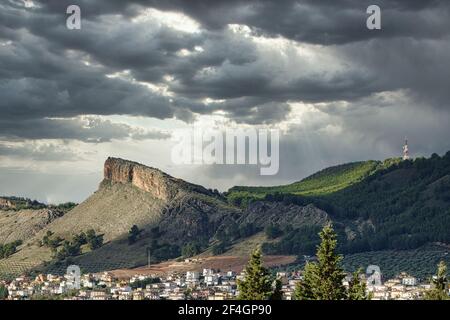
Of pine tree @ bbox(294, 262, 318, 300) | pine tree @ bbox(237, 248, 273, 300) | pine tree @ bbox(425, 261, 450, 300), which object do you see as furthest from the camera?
pine tree @ bbox(294, 262, 318, 300)

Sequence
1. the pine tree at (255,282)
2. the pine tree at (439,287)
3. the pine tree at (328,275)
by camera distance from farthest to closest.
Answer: the pine tree at (328,275) < the pine tree at (255,282) < the pine tree at (439,287)

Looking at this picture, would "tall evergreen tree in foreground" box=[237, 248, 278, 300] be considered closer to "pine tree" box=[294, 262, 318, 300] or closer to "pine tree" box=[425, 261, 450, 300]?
"pine tree" box=[294, 262, 318, 300]

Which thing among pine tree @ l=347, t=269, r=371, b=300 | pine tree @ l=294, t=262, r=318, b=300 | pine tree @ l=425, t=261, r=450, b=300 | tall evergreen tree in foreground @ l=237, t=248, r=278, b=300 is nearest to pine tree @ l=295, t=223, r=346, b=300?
pine tree @ l=294, t=262, r=318, b=300

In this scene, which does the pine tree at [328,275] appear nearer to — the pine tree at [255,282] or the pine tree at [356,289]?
the pine tree at [356,289]

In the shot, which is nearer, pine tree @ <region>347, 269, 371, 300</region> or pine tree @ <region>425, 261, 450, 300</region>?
pine tree @ <region>425, 261, 450, 300</region>

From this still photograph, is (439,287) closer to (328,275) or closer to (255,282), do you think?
(328,275)

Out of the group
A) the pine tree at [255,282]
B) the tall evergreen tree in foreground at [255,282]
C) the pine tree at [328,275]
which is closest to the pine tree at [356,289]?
the pine tree at [328,275]

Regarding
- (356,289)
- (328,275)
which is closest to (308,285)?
(328,275)

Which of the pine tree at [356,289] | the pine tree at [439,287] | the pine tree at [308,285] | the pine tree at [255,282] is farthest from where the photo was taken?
the pine tree at [356,289]
